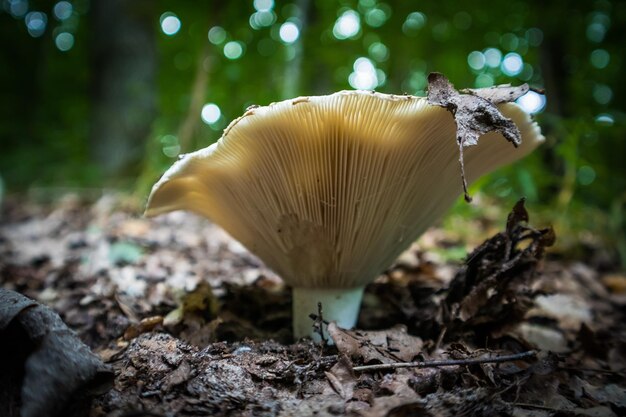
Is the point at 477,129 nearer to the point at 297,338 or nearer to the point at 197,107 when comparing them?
the point at 297,338

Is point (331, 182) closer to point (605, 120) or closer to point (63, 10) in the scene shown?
point (605, 120)

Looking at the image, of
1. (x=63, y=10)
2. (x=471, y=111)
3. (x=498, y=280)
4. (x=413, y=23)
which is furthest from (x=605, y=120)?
(x=63, y=10)

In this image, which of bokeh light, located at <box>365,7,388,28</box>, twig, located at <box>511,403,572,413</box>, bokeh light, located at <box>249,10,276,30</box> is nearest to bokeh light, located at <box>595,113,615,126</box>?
twig, located at <box>511,403,572,413</box>

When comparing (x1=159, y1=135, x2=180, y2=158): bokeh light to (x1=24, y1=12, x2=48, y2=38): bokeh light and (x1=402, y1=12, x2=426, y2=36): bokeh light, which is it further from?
(x1=24, y1=12, x2=48, y2=38): bokeh light

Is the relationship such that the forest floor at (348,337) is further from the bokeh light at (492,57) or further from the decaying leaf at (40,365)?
the bokeh light at (492,57)

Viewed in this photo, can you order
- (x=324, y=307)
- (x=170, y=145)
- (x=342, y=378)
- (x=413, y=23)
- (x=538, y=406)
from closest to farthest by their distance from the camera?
(x=538, y=406) → (x=342, y=378) → (x=324, y=307) → (x=170, y=145) → (x=413, y=23)

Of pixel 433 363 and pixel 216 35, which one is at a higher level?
pixel 216 35

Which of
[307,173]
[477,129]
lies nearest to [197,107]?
[307,173]
